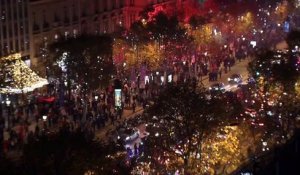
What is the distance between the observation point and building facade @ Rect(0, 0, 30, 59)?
76.1m

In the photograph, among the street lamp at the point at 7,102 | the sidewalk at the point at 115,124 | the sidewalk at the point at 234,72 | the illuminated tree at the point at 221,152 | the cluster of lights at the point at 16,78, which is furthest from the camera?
the sidewalk at the point at 234,72

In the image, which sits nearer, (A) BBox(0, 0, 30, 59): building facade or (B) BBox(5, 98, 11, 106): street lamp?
(B) BBox(5, 98, 11, 106): street lamp

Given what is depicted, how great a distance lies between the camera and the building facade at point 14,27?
7606cm

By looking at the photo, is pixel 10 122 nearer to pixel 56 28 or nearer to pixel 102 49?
pixel 102 49

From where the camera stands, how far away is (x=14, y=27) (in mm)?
78250

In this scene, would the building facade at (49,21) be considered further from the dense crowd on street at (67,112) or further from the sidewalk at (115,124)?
the sidewalk at (115,124)

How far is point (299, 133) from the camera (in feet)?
79.7

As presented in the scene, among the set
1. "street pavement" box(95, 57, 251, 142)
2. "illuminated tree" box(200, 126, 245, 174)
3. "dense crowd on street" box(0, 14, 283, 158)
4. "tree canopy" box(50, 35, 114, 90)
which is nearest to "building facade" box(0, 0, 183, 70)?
"tree canopy" box(50, 35, 114, 90)

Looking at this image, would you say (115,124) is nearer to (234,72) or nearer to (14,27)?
(14,27)

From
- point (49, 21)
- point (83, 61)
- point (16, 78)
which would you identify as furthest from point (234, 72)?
point (16, 78)

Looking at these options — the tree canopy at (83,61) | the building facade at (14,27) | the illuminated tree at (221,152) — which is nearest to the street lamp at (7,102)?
the tree canopy at (83,61)

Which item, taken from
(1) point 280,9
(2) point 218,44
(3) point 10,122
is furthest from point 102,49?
(1) point 280,9

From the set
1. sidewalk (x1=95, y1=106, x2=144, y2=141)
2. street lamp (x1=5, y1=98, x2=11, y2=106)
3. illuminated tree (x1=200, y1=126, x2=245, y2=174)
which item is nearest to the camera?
illuminated tree (x1=200, y1=126, x2=245, y2=174)

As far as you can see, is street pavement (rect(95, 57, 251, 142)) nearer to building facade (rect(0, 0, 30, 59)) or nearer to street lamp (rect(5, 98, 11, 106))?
street lamp (rect(5, 98, 11, 106))
